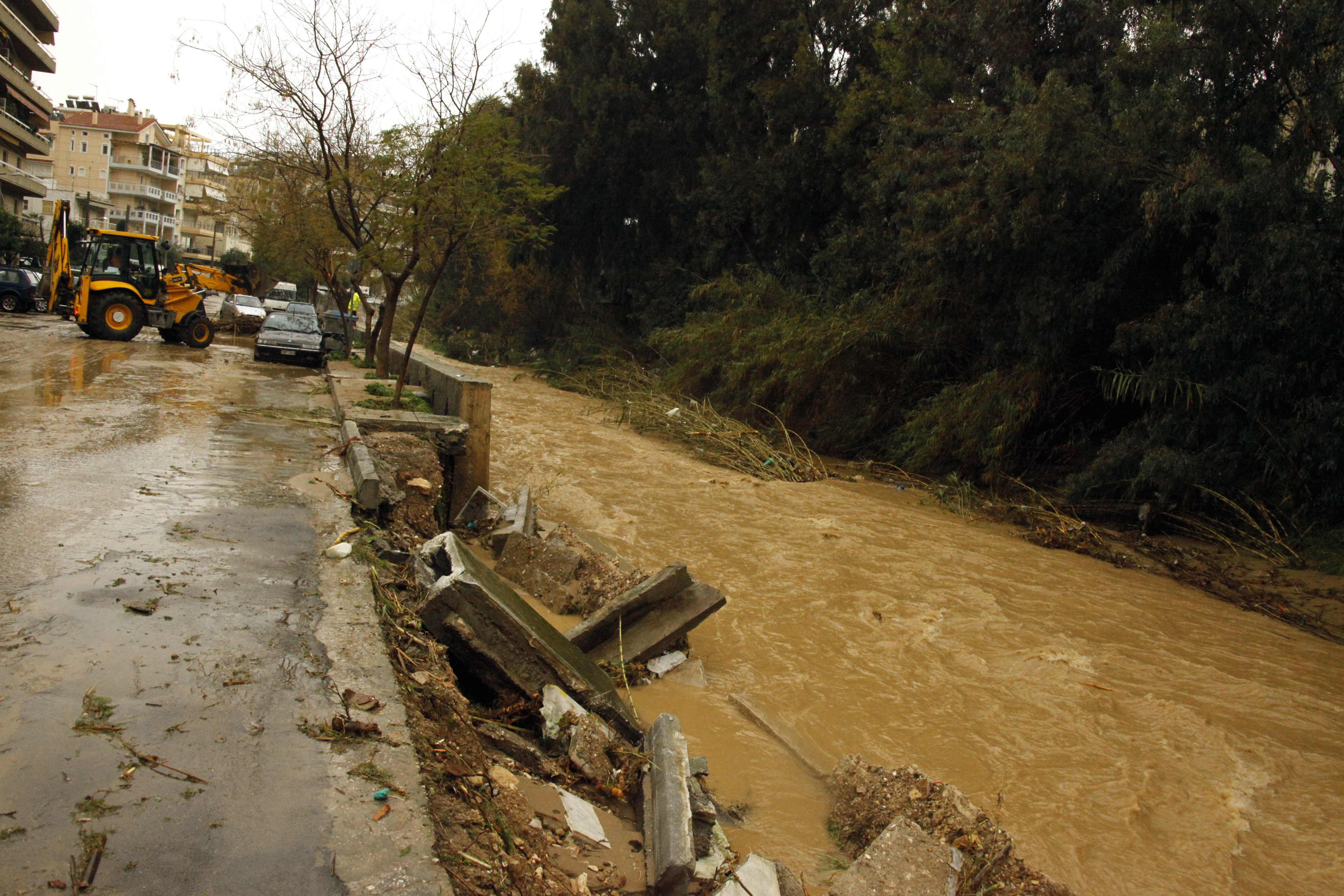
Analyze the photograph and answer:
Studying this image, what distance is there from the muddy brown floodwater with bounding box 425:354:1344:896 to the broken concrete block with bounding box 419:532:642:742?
828 mm

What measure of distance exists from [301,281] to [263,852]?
5930 centimetres

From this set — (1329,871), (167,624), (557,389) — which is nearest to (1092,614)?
(1329,871)

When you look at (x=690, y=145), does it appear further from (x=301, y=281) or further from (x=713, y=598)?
(x=301, y=281)

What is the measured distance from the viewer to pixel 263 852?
2459 mm

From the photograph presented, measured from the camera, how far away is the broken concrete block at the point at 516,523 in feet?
25.6

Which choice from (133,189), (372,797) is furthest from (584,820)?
(133,189)

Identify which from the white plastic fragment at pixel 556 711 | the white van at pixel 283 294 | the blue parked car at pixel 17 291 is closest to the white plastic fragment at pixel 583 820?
the white plastic fragment at pixel 556 711

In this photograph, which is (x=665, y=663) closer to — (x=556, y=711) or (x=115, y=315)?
(x=556, y=711)

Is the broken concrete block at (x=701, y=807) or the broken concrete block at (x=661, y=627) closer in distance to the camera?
the broken concrete block at (x=701, y=807)

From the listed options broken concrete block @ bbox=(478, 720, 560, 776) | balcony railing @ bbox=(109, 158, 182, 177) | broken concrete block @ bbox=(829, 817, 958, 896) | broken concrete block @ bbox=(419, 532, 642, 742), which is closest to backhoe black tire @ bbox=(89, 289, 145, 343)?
broken concrete block @ bbox=(419, 532, 642, 742)

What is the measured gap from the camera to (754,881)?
307 cm

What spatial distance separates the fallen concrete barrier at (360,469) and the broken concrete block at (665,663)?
8.04ft

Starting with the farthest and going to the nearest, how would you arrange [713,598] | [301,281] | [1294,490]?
[301,281] → [1294,490] → [713,598]

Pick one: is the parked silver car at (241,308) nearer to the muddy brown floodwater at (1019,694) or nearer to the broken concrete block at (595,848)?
the muddy brown floodwater at (1019,694)
